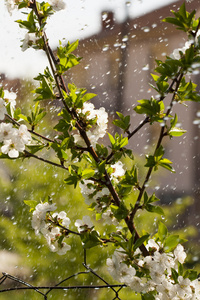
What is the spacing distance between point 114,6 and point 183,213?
1141 millimetres

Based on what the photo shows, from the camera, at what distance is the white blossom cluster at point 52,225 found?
0.50m

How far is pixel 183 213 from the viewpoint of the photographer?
81.6 inches

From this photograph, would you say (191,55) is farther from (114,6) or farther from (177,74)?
(114,6)

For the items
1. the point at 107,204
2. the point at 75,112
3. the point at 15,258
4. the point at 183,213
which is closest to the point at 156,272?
the point at 107,204

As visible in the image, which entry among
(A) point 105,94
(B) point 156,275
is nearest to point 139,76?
(A) point 105,94

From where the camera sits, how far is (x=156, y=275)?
46 centimetres

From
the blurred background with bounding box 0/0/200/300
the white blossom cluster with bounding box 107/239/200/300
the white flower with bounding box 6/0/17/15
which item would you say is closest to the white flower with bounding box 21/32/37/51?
the white flower with bounding box 6/0/17/15

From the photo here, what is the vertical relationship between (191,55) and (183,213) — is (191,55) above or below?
above

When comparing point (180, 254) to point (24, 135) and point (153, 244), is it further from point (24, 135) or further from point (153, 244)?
point (24, 135)

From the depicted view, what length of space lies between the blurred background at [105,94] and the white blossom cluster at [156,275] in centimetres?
121

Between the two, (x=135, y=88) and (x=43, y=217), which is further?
(x=135, y=88)

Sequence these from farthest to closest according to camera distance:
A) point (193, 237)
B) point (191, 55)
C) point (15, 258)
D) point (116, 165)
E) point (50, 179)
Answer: point (193, 237) → point (15, 258) → point (50, 179) → point (116, 165) → point (191, 55)

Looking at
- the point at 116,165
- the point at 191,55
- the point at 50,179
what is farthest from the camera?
the point at 50,179

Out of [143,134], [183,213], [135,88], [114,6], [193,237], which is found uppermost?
[114,6]
